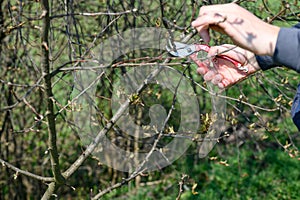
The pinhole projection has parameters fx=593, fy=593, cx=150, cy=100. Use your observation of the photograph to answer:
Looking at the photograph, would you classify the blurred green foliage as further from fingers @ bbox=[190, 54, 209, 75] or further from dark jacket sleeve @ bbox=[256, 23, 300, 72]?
dark jacket sleeve @ bbox=[256, 23, 300, 72]

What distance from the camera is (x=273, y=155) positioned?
17.5 feet

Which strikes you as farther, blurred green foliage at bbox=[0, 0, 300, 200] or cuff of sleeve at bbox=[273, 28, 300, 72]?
blurred green foliage at bbox=[0, 0, 300, 200]

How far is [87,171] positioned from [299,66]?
142 inches

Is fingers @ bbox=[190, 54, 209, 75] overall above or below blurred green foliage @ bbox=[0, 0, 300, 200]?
above

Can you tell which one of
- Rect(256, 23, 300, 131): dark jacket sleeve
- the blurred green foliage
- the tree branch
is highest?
Rect(256, 23, 300, 131): dark jacket sleeve

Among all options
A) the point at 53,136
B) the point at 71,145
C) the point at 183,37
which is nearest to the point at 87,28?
the point at 71,145

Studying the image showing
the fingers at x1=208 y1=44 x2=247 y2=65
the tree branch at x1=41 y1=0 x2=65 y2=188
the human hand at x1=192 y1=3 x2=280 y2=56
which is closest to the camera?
the human hand at x1=192 y1=3 x2=280 y2=56

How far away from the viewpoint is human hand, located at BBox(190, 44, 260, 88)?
2.42 meters

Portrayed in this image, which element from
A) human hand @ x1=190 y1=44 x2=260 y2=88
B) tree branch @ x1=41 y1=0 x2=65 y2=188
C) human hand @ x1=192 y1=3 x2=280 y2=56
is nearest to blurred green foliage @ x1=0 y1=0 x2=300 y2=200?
tree branch @ x1=41 y1=0 x2=65 y2=188

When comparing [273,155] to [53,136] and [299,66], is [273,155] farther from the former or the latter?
[299,66]

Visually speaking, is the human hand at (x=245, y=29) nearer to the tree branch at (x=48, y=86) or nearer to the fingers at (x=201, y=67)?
the fingers at (x=201, y=67)

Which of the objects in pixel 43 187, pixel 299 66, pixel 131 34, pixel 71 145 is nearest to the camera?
pixel 299 66

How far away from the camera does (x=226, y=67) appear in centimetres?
249

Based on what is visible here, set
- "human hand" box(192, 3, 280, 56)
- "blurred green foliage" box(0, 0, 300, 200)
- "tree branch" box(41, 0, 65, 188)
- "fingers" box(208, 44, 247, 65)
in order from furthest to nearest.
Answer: "blurred green foliage" box(0, 0, 300, 200) < "fingers" box(208, 44, 247, 65) < "tree branch" box(41, 0, 65, 188) < "human hand" box(192, 3, 280, 56)
